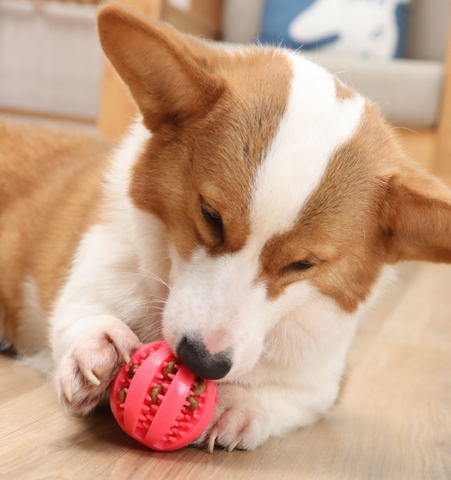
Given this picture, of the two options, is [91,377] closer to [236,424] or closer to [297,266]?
[236,424]

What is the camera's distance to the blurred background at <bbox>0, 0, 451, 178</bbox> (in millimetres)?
3424

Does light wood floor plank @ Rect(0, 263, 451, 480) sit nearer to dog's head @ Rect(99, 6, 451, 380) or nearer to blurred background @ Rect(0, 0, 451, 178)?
dog's head @ Rect(99, 6, 451, 380)

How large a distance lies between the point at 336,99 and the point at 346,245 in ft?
1.03

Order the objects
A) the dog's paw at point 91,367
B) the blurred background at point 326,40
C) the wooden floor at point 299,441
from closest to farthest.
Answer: the wooden floor at point 299,441, the dog's paw at point 91,367, the blurred background at point 326,40

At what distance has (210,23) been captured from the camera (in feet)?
14.0

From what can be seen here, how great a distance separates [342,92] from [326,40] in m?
2.69

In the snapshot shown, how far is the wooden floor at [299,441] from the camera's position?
1102 mm

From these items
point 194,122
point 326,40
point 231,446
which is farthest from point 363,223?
point 326,40

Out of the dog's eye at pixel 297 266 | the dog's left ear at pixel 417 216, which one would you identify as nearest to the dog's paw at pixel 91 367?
the dog's eye at pixel 297 266

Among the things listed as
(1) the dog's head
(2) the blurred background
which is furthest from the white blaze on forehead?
(2) the blurred background

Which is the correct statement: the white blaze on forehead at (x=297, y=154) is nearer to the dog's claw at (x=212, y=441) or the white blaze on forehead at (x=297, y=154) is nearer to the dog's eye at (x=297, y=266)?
the dog's eye at (x=297, y=266)

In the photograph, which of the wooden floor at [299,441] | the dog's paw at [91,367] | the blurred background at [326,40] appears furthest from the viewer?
the blurred background at [326,40]

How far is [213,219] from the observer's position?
1.20 metres

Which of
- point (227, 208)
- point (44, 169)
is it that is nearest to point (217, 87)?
point (227, 208)
